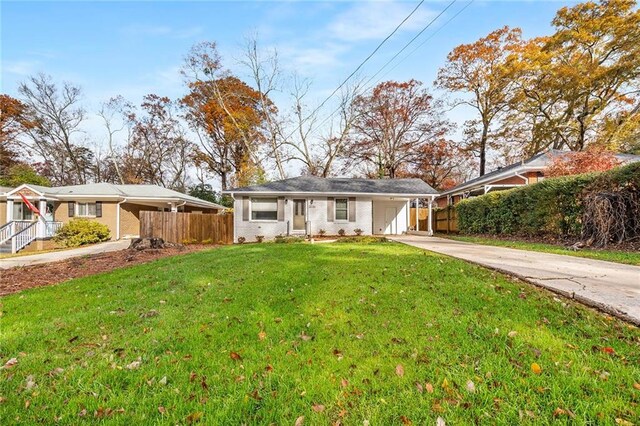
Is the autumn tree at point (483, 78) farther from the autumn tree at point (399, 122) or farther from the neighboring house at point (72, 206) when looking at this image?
the neighboring house at point (72, 206)

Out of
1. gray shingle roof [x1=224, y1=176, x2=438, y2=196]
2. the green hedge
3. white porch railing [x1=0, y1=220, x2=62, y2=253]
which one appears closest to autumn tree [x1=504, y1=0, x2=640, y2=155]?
the green hedge

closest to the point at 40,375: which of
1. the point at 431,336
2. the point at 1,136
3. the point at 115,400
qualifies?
the point at 115,400

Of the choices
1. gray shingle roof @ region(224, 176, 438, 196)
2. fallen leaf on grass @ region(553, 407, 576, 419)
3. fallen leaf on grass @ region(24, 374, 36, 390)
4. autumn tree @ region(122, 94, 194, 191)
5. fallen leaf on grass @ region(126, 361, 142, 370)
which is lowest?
fallen leaf on grass @ region(24, 374, 36, 390)

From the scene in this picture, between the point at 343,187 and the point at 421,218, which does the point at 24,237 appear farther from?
the point at 421,218

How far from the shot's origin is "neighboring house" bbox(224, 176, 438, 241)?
16250 millimetres

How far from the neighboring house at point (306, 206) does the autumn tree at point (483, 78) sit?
40.4 ft

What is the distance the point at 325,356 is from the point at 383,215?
17.2m

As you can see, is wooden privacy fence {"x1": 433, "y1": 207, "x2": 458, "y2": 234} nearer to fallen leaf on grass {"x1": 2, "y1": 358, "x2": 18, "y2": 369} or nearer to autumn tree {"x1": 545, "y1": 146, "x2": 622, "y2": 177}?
autumn tree {"x1": 545, "y1": 146, "x2": 622, "y2": 177}

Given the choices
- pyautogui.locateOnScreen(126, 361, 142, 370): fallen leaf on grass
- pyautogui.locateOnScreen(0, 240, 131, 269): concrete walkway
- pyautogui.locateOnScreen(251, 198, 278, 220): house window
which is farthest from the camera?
pyautogui.locateOnScreen(251, 198, 278, 220): house window

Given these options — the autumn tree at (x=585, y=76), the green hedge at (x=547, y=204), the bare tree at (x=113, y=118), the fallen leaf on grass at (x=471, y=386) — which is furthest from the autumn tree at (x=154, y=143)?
the fallen leaf on grass at (x=471, y=386)

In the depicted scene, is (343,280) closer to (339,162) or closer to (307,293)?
(307,293)

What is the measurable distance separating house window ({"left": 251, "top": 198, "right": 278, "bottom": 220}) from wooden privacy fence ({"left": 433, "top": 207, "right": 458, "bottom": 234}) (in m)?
10.3

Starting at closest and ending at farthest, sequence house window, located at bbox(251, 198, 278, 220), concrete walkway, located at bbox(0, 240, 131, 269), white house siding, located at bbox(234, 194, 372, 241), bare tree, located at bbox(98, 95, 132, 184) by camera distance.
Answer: concrete walkway, located at bbox(0, 240, 131, 269)
white house siding, located at bbox(234, 194, 372, 241)
house window, located at bbox(251, 198, 278, 220)
bare tree, located at bbox(98, 95, 132, 184)

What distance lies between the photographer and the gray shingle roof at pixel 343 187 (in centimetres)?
1647
